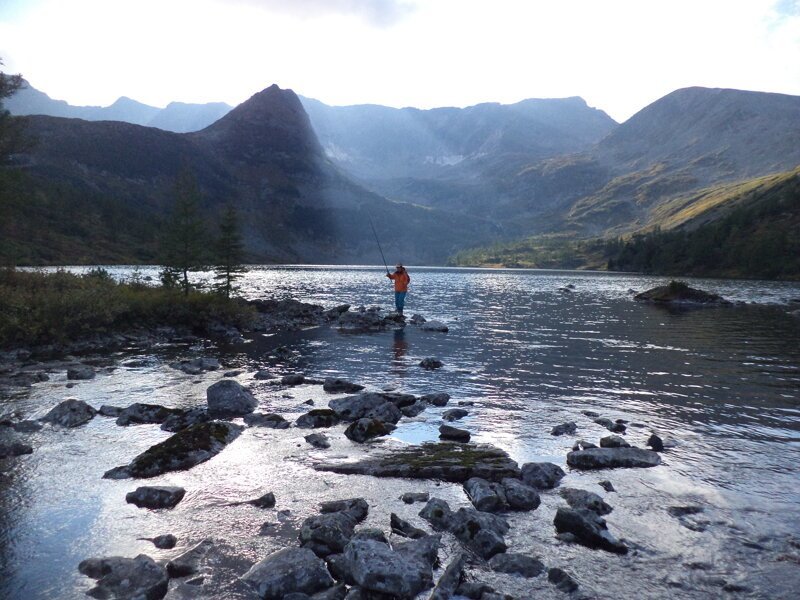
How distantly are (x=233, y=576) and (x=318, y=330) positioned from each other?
108ft

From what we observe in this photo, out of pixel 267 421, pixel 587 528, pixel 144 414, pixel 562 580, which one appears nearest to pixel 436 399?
pixel 267 421

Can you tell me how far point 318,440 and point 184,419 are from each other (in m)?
4.71

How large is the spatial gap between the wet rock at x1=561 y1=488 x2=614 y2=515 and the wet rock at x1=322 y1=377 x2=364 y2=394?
11.0 m

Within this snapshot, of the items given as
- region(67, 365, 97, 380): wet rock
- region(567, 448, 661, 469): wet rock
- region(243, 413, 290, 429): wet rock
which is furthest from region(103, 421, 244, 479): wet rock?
region(67, 365, 97, 380): wet rock

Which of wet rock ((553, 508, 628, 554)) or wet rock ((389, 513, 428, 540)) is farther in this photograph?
wet rock ((389, 513, 428, 540))

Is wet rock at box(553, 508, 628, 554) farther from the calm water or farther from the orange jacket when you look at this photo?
the orange jacket

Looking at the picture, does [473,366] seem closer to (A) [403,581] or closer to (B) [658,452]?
(B) [658,452]

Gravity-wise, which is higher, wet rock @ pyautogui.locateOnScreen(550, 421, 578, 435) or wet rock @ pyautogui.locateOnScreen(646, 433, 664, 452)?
wet rock @ pyautogui.locateOnScreen(646, 433, 664, 452)

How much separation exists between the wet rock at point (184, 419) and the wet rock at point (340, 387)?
17.4 feet

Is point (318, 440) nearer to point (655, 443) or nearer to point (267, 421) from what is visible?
point (267, 421)

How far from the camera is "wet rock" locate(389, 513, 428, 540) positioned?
30.2 ft

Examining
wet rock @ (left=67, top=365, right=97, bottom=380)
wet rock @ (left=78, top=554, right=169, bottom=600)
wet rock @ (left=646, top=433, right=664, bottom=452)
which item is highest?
wet rock @ (left=646, top=433, right=664, bottom=452)

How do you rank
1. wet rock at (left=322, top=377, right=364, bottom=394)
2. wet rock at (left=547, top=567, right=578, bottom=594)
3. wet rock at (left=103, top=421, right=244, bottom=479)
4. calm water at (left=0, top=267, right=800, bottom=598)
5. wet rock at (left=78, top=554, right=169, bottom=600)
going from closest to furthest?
wet rock at (left=78, top=554, right=169, bottom=600) → wet rock at (left=547, top=567, right=578, bottom=594) → calm water at (left=0, top=267, right=800, bottom=598) → wet rock at (left=103, top=421, right=244, bottom=479) → wet rock at (left=322, top=377, right=364, bottom=394)

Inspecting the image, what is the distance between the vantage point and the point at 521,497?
10.6 m
